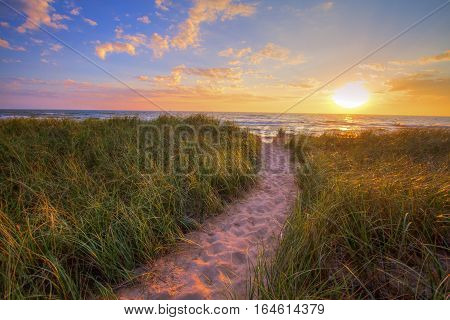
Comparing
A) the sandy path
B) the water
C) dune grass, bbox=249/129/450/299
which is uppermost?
the water

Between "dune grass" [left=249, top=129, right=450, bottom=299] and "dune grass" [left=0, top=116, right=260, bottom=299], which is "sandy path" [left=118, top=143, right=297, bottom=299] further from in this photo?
"dune grass" [left=249, top=129, right=450, bottom=299]

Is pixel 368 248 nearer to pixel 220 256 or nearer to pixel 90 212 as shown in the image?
pixel 220 256

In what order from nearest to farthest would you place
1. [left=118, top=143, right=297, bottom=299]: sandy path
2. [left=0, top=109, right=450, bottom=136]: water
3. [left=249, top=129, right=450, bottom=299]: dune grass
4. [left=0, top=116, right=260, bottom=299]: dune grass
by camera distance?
[left=249, top=129, right=450, bottom=299]: dune grass → [left=0, top=116, right=260, bottom=299]: dune grass → [left=118, top=143, right=297, bottom=299]: sandy path → [left=0, top=109, right=450, bottom=136]: water

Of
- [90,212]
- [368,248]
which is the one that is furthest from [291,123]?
[90,212]

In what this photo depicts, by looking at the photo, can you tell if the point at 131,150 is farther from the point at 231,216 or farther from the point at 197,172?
the point at 231,216

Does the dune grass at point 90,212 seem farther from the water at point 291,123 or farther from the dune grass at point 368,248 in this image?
the water at point 291,123

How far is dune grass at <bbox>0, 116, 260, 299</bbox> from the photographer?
2.22 metres

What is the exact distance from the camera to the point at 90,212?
3008 mm

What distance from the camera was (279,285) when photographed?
196 centimetres

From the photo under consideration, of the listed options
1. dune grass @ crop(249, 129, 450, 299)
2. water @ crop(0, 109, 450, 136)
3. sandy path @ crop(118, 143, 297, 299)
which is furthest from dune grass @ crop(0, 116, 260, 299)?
water @ crop(0, 109, 450, 136)

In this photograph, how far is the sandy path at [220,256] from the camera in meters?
2.38

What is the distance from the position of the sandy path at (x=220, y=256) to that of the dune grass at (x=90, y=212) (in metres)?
0.22

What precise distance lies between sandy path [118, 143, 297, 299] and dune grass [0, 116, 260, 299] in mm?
218

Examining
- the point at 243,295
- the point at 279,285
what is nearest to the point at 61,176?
the point at 243,295
